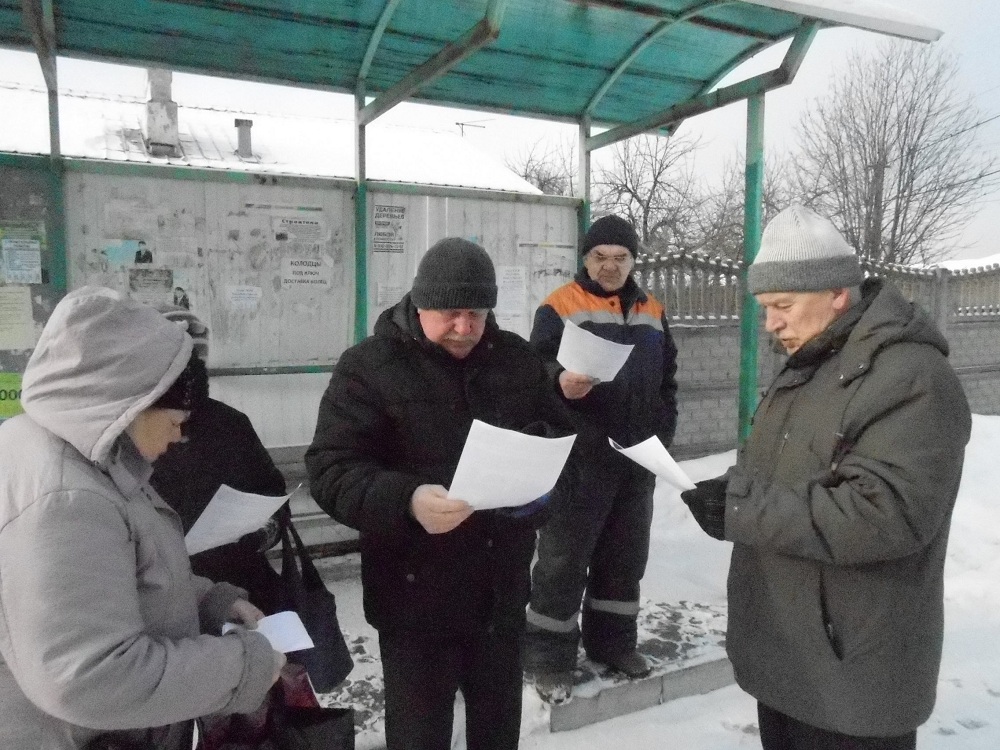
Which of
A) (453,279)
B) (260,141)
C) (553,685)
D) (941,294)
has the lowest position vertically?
(553,685)

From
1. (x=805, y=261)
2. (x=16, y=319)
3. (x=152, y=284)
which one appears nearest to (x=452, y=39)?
(x=152, y=284)

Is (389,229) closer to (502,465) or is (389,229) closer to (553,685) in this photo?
(553,685)

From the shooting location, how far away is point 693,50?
381 centimetres

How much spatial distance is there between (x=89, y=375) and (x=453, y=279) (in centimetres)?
88

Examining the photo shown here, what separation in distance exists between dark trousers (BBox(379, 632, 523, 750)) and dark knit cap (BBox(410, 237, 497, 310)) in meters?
0.84

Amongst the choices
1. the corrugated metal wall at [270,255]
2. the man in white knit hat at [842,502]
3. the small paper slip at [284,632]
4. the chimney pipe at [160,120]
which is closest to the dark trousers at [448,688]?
the small paper slip at [284,632]

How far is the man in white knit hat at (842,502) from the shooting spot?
55.9 inches

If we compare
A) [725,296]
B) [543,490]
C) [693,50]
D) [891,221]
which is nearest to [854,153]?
[891,221]

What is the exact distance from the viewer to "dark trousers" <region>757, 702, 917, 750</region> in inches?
60.5

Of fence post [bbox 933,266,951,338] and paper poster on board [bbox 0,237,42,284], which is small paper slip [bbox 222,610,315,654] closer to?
paper poster on board [bbox 0,237,42,284]

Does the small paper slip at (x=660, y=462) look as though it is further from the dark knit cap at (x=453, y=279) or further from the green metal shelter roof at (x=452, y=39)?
the green metal shelter roof at (x=452, y=39)

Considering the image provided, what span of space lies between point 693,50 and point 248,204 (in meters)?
2.42

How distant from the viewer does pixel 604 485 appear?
2.80 meters

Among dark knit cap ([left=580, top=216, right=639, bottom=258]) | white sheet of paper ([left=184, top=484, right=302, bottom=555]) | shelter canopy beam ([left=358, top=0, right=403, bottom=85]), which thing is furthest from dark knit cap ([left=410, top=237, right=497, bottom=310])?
shelter canopy beam ([left=358, top=0, right=403, bottom=85])
